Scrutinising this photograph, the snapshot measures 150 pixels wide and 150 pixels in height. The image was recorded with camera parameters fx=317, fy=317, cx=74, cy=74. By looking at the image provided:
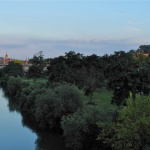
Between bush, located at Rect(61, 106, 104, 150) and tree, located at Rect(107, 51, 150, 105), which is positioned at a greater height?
tree, located at Rect(107, 51, 150, 105)

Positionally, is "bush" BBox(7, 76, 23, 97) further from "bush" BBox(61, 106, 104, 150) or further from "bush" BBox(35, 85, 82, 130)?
"bush" BBox(61, 106, 104, 150)

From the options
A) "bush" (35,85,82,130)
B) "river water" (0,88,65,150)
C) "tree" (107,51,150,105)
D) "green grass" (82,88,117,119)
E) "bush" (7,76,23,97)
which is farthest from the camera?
"bush" (7,76,23,97)

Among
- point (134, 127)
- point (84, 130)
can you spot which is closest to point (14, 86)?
point (84, 130)

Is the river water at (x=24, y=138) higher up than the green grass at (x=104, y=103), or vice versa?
the green grass at (x=104, y=103)

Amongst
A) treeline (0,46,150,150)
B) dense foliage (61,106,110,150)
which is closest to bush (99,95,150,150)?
treeline (0,46,150,150)

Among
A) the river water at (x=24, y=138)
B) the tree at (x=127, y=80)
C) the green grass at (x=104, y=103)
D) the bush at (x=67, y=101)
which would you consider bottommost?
the river water at (x=24, y=138)

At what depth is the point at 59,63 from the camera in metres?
62.4

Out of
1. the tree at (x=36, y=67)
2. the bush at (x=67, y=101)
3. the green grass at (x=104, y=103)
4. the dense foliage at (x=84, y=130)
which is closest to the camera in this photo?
the dense foliage at (x=84, y=130)

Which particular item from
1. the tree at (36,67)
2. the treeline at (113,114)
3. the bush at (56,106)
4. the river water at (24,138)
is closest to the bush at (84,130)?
the treeline at (113,114)

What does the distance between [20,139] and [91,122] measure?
33.4 feet

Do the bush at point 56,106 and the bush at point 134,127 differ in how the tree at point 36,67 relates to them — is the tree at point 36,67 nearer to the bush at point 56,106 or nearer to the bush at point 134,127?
the bush at point 56,106

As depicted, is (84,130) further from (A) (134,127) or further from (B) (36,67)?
(B) (36,67)

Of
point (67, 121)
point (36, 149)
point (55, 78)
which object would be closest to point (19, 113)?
point (55, 78)

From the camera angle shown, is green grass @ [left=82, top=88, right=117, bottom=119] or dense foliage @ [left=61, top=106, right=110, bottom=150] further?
green grass @ [left=82, top=88, right=117, bottom=119]
